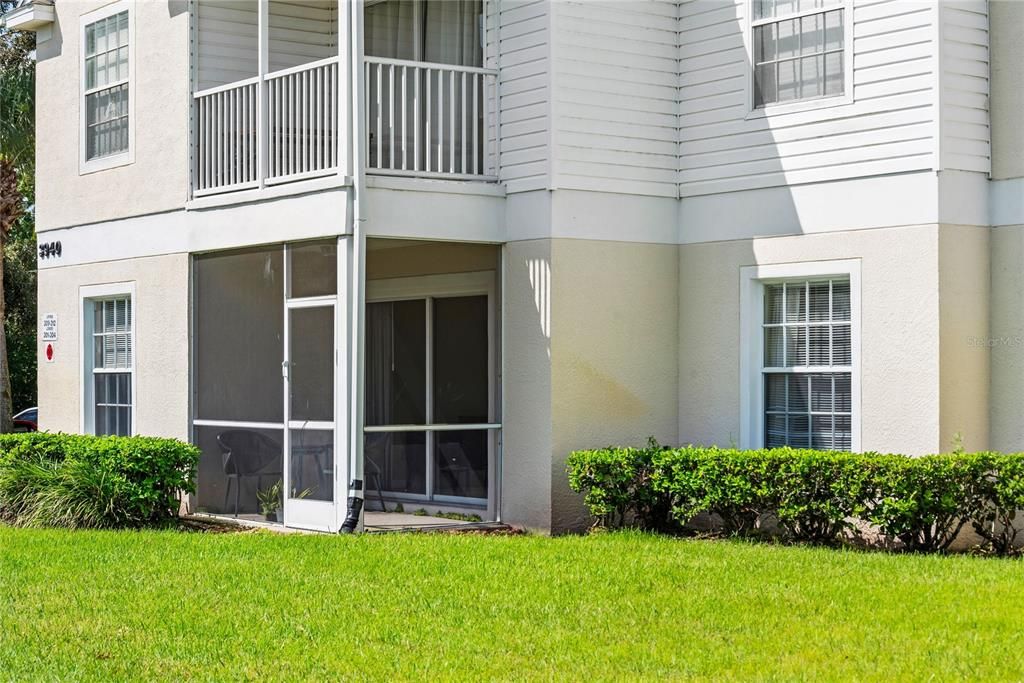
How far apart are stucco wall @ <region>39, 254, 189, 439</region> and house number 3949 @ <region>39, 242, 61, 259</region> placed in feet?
0.65

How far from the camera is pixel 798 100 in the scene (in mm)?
13000

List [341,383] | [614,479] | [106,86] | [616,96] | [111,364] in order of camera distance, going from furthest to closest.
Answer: [111,364]
[106,86]
[616,96]
[341,383]
[614,479]

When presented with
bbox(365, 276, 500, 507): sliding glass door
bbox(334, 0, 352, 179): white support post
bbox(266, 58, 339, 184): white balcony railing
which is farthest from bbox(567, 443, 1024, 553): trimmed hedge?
bbox(266, 58, 339, 184): white balcony railing

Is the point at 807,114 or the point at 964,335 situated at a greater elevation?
the point at 807,114

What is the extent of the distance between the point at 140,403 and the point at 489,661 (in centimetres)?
913

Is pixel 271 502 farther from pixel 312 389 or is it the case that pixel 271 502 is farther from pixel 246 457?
pixel 312 389

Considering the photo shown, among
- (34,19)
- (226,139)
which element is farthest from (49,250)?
(226,139)

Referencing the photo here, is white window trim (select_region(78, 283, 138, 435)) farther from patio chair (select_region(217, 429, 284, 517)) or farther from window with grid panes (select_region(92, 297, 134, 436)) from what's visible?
patio chair (select_region(217, 429, 284, 517))

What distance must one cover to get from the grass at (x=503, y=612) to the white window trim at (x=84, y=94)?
19.0 feet

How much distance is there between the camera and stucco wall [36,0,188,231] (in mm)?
15477

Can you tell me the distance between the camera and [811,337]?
12.9 m

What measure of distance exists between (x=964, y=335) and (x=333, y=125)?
6.11 meters

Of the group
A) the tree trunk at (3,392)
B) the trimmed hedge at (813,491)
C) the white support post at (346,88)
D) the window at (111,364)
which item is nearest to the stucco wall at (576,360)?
the trimmed hedge at (813,491)

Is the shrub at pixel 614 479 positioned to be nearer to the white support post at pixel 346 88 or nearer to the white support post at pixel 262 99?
the white support post at pixel 346 88
